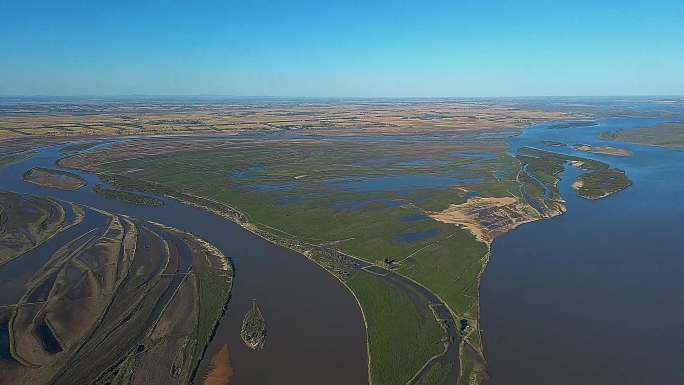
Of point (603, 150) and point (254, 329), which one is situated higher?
point (254, 329)

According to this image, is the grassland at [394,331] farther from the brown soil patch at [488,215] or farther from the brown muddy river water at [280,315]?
the brown soil patch at [488,215]

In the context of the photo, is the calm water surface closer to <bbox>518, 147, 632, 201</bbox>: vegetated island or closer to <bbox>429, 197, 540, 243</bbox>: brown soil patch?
<bbox>429, 197, 540, 243</bbox>: brown soil patch

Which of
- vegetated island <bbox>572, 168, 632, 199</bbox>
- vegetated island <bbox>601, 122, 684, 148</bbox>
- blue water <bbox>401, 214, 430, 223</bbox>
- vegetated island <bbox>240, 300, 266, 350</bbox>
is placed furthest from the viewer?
vegetated island <bbox>601, 122, 684, 148</bbox>

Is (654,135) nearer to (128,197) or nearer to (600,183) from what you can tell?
(600,183)

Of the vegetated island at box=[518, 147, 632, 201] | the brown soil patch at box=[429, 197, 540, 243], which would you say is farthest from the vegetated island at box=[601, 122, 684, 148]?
the brown soil patch at box=[429, 197, 540, 243]

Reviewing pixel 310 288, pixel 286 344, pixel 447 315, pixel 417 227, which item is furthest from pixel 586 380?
pixel 417 227

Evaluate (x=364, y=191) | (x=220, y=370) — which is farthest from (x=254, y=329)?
(x=364, y=191)

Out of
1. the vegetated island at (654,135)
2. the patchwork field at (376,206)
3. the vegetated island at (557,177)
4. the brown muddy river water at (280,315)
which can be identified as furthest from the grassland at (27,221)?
the vegetated island at (654,135)
